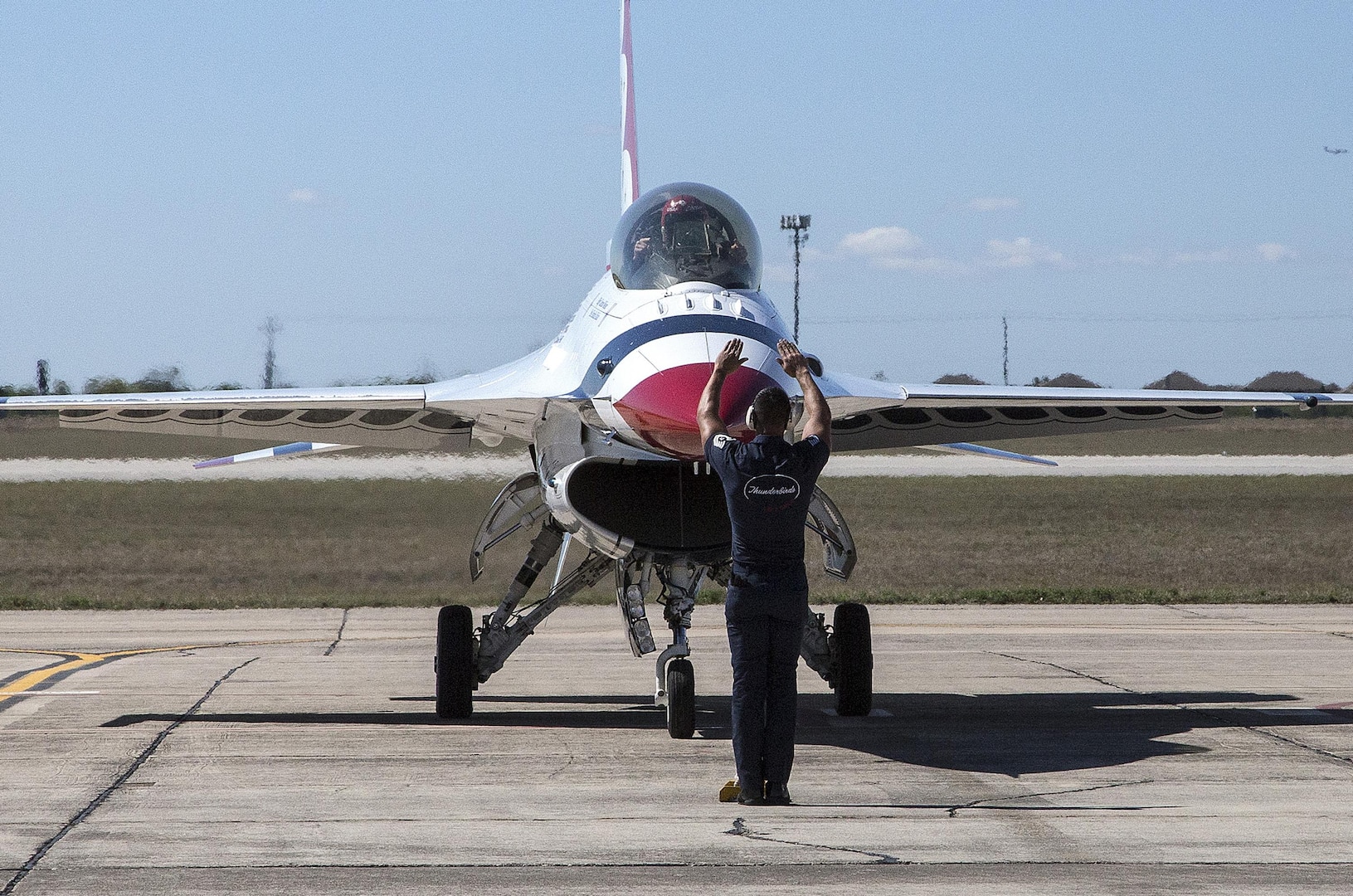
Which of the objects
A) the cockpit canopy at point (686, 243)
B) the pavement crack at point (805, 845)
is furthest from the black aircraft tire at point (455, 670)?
the pavement crack at point (805, 845)

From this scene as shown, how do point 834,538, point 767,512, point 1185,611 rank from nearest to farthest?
point 767,512 → point 834,538 → point 1185,611

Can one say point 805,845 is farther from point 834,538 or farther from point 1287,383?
point 1287,383

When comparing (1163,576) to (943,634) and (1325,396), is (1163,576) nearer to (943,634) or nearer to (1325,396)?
(943,634)

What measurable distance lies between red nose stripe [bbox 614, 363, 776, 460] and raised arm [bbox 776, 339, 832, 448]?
0.83 feet

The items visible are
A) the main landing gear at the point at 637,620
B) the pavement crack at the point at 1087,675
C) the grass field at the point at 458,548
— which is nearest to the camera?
the main landing gear at the point at 637,620

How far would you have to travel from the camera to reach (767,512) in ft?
23.0

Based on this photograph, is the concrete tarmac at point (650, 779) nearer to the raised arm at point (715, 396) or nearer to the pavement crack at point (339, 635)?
the pavement crack at point (339, 635)

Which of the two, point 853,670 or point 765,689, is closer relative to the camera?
point 765,689

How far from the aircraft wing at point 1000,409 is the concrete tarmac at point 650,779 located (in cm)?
212

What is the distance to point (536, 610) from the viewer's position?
10.6m

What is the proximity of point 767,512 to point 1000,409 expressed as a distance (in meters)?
5.32

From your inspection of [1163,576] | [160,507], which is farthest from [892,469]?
[160,507]

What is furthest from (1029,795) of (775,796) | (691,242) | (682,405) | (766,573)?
(691,242)

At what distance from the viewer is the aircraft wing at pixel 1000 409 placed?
387 inches
